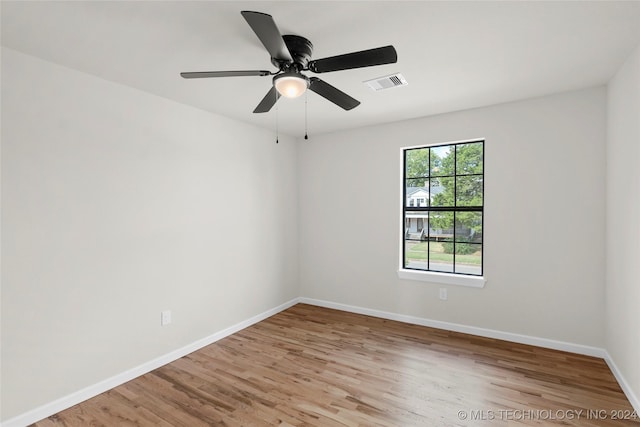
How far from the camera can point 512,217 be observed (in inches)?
129

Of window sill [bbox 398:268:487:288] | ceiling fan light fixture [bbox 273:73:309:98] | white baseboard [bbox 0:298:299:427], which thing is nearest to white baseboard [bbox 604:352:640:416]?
window sill [bbox 398:268:487:288]

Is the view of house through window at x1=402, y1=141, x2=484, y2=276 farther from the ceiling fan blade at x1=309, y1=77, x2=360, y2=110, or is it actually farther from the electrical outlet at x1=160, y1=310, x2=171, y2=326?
the electrical outlet at x1=160, y1=310, x2=171, y2=326

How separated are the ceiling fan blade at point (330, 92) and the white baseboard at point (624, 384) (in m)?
2.84

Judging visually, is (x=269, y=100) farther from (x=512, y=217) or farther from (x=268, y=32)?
(x=512, y=217)

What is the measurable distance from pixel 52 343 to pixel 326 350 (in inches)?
87.5

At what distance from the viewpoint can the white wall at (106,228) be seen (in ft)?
6.95

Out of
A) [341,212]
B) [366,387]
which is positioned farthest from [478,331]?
[341,212]

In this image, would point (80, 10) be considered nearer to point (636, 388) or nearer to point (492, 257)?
point (492, 257)

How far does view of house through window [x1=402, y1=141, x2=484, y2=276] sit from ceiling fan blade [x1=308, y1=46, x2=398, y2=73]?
232 cm

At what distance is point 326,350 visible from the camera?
316 cm

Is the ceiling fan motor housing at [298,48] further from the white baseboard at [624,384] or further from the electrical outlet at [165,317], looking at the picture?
the white baseboard at [624,384]

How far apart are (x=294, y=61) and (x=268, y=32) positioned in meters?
0.45

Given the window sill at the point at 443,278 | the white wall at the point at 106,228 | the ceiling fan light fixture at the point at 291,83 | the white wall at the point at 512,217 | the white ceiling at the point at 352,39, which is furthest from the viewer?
the window sill at the point at 443,278

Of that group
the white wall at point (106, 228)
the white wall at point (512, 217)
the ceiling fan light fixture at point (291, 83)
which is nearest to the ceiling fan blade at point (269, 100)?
the ceiling fan light fixture at point (291, 83)
